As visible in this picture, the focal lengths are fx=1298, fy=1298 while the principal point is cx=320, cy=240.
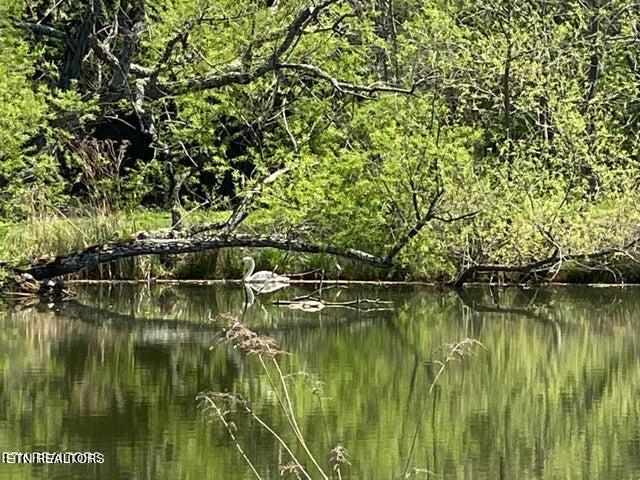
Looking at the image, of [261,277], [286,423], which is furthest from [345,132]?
[286,423]

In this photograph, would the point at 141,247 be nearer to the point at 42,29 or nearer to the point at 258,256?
the point at 258,256

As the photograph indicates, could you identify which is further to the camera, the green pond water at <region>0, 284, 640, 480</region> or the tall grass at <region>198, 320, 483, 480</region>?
the green pond water at <region>0, 284, 640, 480</region>

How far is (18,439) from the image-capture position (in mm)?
8078

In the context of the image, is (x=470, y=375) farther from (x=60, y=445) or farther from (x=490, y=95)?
(x=490, y=95)

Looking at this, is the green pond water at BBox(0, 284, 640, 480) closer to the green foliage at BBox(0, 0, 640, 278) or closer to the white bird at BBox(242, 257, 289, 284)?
the white bird at BBox(242, 257, 289, 284)

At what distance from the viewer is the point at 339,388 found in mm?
10117

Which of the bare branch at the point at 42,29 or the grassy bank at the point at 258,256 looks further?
the grassy bank at the point at 258,256

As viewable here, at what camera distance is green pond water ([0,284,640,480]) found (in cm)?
769

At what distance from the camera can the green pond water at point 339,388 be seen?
7.69 m

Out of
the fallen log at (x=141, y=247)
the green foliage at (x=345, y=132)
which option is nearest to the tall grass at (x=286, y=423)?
the fallen log at (x=141, y=247)

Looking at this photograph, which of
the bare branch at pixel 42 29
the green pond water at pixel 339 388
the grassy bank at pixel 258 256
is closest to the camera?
the green pond water at pixel 339 388

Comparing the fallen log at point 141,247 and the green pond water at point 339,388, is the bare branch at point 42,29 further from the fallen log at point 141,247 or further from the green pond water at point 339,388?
the green pond water at point 339,388

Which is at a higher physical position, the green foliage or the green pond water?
the green foliage

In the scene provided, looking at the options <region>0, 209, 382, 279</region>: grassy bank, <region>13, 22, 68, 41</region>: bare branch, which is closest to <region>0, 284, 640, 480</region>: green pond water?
<region>0, 209, 382, 279</region>: grassy bank
